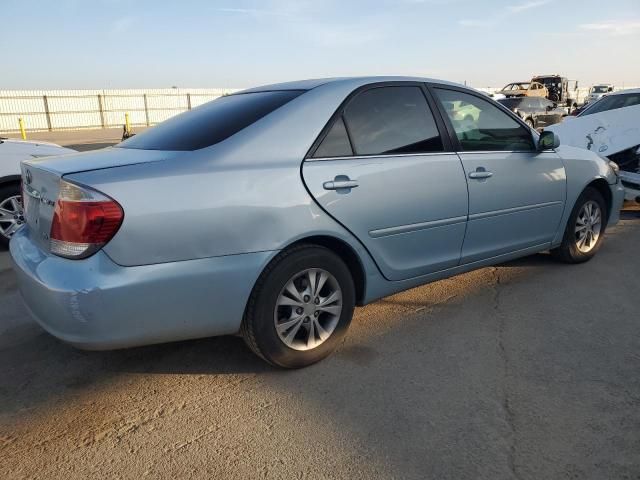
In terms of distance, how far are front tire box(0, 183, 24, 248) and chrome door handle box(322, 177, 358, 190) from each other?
3987mm

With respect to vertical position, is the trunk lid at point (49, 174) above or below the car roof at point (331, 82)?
below

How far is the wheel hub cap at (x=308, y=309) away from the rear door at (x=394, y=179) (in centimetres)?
33

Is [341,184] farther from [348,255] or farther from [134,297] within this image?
[134,297]

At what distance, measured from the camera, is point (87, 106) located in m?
32.2

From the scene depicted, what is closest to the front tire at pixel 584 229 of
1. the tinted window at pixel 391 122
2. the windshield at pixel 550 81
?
the tinted window at pixel 391 122

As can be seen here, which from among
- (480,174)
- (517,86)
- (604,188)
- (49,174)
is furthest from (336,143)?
(517,86)

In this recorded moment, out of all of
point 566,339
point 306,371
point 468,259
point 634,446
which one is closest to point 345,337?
point 306,371

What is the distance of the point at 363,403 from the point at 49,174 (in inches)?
73.6

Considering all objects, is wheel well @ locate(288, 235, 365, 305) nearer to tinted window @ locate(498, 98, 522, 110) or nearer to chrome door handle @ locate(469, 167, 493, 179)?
chrome door handle @ locate(469, 167, 493, 179)

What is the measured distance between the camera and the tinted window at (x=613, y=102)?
26.6 ft

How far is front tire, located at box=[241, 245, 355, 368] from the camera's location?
2658mm

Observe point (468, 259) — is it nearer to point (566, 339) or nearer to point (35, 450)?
point (566, 339)

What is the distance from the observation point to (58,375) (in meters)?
2.86

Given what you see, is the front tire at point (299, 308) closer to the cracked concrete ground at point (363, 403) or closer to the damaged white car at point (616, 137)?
the cracked concrete ground at point (363, 403)
